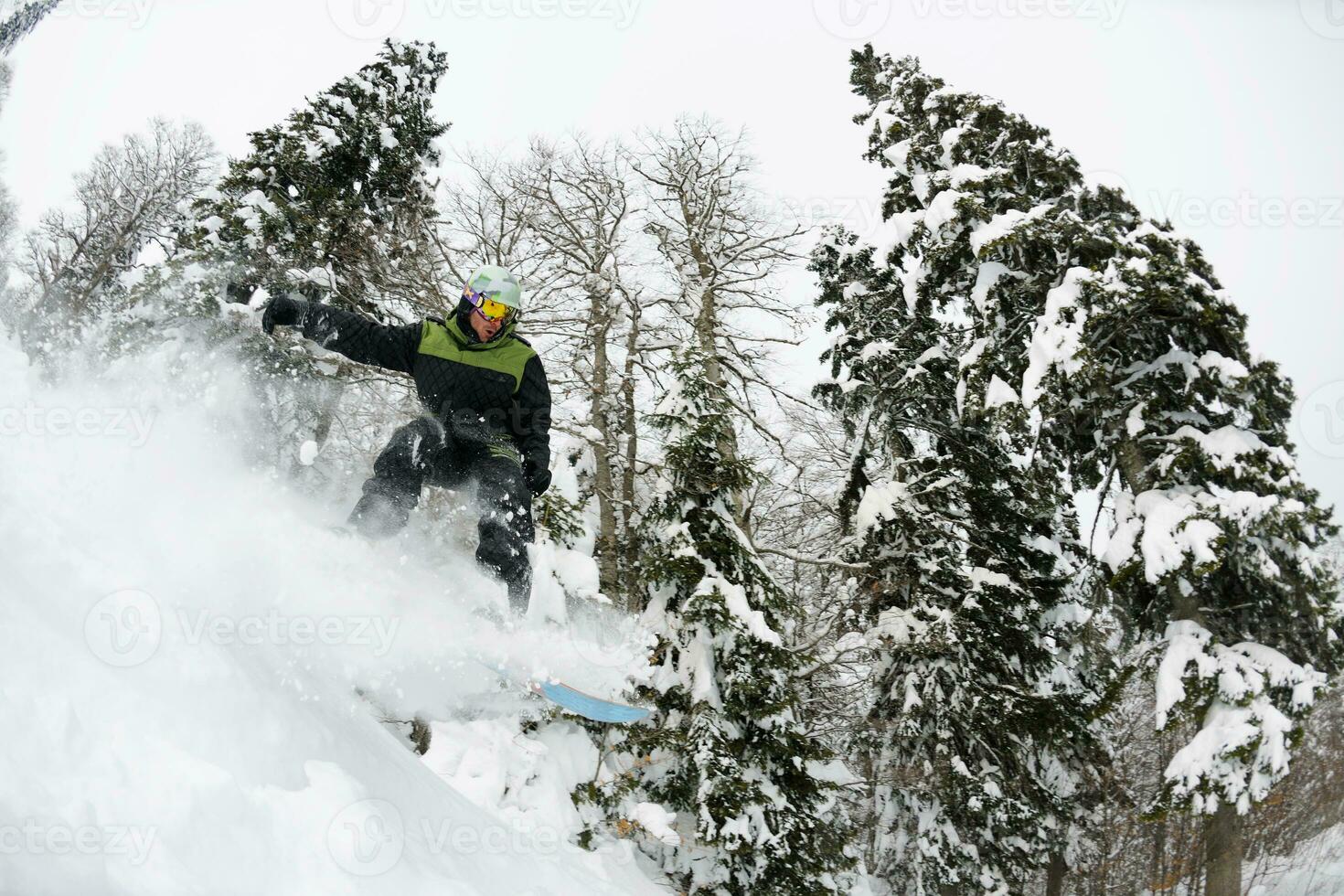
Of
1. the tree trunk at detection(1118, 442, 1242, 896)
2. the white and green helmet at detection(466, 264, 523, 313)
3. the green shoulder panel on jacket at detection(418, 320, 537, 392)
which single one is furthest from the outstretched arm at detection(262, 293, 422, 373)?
the tree trunk at detection(1118, 442, 1242, 896)

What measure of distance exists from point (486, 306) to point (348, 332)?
103 centimetres

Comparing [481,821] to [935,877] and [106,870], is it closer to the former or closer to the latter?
[106,870]

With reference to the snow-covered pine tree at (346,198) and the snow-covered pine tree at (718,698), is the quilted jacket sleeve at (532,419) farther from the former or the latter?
the snow-covered pine tree at (346,198)

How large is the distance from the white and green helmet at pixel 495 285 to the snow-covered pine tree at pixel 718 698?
400 cm

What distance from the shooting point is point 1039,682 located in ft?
37.4

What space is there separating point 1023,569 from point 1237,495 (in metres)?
5.13

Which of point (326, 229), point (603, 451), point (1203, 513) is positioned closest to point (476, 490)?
point (1203, 513)

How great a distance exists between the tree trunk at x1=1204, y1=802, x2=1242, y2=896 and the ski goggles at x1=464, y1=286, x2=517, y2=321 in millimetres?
7634

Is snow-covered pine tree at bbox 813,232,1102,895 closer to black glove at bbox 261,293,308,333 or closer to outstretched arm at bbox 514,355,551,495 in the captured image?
outstretched arm at bbox 514,355,551,495

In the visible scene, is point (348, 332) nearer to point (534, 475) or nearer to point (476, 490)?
point (476, 490)

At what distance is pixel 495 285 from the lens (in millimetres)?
5164

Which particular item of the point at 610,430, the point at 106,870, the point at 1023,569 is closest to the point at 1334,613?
the point at 1023,569

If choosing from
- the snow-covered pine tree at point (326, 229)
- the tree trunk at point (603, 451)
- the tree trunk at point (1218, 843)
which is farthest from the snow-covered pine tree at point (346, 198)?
the tree trunk at point (1218, 843)

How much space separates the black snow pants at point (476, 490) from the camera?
5152 millimetres
